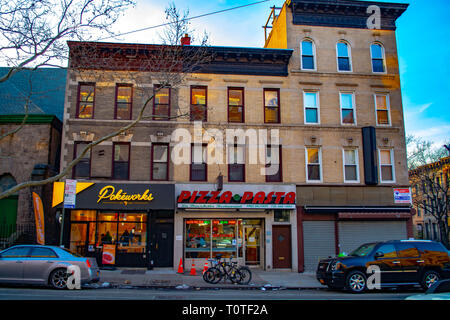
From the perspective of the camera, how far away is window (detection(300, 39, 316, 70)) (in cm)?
2178

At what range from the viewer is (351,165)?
827 inches

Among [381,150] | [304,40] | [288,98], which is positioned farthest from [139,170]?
[381,150]

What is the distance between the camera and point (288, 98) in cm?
2112

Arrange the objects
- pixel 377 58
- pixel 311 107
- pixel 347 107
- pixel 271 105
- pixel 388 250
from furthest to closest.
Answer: pixel 377 58
pixel 347 107
pixel 311 107
pixel 271 105
pixel 388 250

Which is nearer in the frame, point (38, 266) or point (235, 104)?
point (38, 266)

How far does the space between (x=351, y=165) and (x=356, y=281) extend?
9.16 m

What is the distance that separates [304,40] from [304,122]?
509 cm

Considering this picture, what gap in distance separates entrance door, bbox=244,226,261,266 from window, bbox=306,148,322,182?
4150 millimetres

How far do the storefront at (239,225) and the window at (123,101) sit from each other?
5027 millimetres

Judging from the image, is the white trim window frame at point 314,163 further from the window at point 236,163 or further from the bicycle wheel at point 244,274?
the bicycle wheel at point 244,274

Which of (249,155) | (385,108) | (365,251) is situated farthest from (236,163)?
(385,108)

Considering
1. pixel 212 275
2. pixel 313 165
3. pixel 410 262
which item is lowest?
pixel 212 275

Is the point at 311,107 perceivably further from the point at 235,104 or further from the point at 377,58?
the point at 377,58
